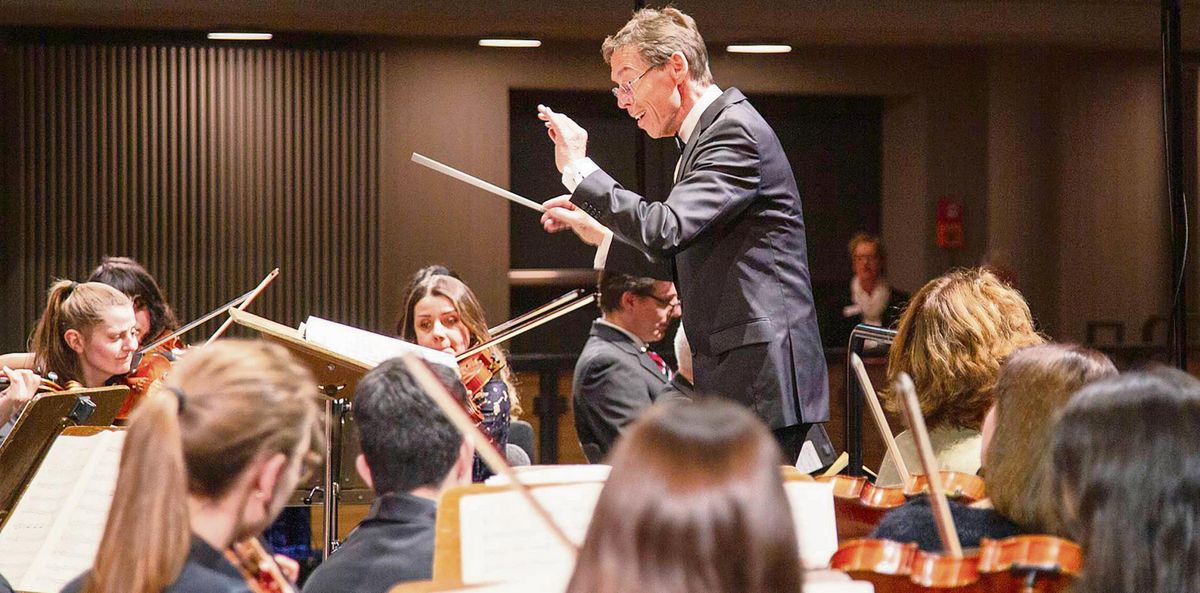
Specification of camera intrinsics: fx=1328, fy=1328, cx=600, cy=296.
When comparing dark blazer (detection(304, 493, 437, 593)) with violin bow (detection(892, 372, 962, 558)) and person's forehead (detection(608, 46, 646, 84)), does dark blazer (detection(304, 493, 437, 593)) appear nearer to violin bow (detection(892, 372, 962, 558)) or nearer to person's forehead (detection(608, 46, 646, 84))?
violin bow (detection(892, 372, 962, 558))

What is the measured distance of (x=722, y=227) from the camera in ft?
8.05

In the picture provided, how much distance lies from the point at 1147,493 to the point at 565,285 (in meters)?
6.23

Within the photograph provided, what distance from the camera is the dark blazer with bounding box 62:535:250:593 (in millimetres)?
1320

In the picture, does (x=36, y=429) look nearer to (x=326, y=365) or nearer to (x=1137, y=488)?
(x=326, y=365)

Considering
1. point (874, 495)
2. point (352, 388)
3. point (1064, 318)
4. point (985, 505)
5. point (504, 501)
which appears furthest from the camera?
point (1064, 318)

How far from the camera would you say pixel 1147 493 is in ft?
4.17

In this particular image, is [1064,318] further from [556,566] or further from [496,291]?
[556,566]

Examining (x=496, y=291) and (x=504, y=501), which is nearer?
(x=504, y=501)

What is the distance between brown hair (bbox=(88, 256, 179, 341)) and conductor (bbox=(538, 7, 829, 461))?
1.83 m

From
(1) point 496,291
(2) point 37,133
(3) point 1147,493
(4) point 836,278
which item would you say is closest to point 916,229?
(4) point 836,278

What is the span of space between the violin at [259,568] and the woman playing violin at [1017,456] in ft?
2.42

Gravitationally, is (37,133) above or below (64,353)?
above

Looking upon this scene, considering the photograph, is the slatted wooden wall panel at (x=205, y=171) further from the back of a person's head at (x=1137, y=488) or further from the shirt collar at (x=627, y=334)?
the back of a person's head at (x=1137, y=488)

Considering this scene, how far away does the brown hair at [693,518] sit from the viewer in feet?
3.26
